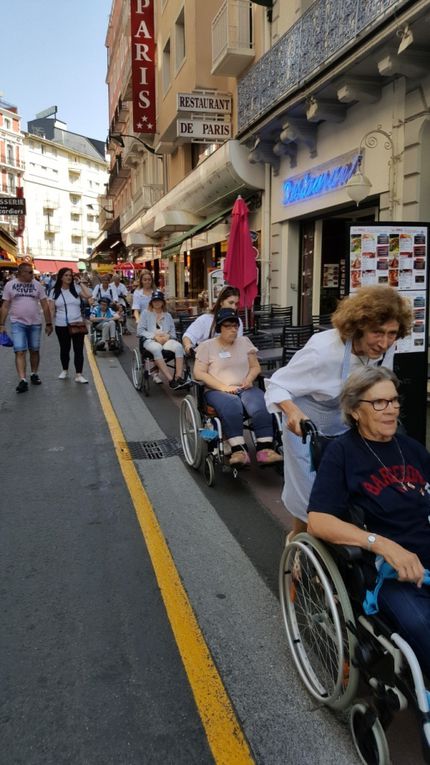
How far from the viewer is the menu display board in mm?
4965

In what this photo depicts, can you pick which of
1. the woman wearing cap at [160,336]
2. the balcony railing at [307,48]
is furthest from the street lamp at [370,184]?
the woman wearing cap at [160,336]

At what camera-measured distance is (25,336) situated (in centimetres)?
909

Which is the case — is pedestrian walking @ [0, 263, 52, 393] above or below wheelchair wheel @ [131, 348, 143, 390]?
above

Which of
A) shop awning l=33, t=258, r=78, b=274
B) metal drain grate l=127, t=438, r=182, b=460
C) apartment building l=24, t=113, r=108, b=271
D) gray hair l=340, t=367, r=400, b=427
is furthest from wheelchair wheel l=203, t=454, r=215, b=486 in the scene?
shop awning l=33, t=258, r=78, b=274

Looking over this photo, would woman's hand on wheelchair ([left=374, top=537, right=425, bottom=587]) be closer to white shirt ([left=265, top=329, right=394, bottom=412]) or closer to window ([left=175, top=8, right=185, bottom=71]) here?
white shirt ([left=265, top=329, right=394, bottom=412])

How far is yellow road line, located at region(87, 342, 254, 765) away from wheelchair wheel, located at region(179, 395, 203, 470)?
72cm

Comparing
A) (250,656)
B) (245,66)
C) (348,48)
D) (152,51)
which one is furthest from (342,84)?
(152,51)

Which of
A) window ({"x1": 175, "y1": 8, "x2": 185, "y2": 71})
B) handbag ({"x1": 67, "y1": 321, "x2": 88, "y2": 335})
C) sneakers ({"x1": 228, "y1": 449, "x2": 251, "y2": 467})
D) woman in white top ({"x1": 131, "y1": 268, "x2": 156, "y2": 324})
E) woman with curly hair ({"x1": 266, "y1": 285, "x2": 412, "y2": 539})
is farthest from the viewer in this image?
window ({"x1": 175, "y1": 8, "x2": 185, "y2": 71})

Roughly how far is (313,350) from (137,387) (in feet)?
20.8

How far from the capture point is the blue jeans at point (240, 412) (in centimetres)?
466

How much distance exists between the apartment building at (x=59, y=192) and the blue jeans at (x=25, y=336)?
215 ft

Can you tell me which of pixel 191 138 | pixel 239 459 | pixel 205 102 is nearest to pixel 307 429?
pixel 239 459

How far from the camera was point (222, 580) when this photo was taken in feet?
11.0

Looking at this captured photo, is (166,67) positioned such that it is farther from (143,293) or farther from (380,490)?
(380,490)
